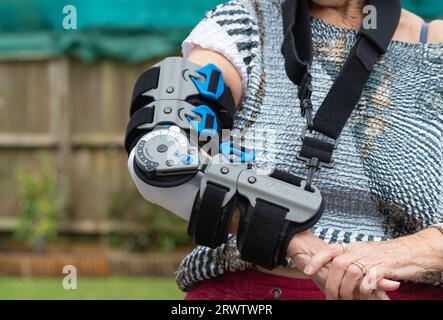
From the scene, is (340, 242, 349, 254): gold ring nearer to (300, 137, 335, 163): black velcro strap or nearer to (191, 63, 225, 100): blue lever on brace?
(300, 137, 335, 163): black velcro strap

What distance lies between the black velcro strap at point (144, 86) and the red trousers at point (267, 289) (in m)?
0.54

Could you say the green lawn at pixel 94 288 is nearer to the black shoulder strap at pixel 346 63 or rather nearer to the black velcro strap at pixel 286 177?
the black shoulder strap at pixel 346 63

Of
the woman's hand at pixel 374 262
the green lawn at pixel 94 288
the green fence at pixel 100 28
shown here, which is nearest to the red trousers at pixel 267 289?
the woman's hand at pixel 374 262

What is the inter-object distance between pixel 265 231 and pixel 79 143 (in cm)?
726

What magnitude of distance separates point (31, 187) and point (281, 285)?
6830mm

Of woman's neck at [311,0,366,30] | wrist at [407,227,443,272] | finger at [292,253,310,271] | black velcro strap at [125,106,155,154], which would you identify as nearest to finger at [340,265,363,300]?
finger at [292,253,310,271]

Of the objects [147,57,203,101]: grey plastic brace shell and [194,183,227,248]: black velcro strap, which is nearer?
[194,183,227,248]: black velcro strap

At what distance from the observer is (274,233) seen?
2301mm

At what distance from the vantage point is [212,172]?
2361mm

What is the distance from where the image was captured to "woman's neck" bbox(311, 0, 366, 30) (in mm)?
2818

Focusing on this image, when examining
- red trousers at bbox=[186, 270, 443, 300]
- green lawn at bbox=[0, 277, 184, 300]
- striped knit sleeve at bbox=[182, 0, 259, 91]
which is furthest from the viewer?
green lawn at bbox=[0, 277, 184, 300]

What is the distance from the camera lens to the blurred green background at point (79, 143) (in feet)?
28.9

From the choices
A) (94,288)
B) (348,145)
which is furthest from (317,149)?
(94,288)

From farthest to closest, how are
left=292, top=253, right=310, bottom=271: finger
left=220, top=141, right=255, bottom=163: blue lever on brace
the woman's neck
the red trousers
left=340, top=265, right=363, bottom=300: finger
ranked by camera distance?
the woman's neck, the red trousers, left=220, top=141, right=255, bottom=163: blue lever on brace, left=292, top=253, right=310, bottom=271: finger, left=340, top=265, right=363, bottom=300: finger
